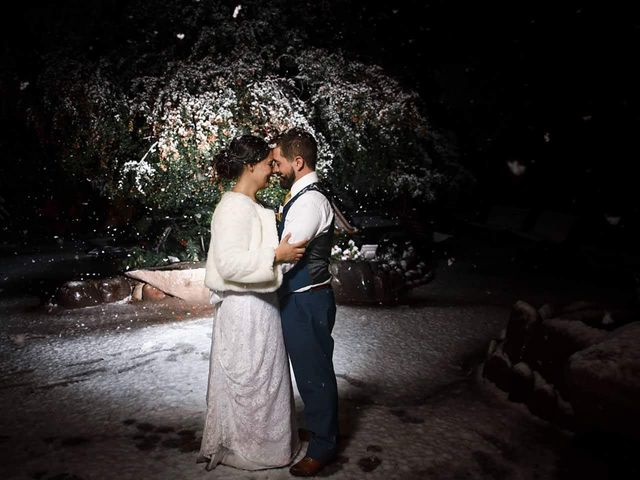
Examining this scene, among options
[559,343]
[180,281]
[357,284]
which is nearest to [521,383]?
[559,343]

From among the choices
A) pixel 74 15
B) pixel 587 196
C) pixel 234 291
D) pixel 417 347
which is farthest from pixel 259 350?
pixel 587 196

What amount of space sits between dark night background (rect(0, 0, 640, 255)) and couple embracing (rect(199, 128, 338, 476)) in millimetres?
5787

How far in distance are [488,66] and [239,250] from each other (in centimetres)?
1226

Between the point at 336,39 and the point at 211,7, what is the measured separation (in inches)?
86.6

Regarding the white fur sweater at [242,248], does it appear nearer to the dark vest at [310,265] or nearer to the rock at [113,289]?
the dark vest at [310,265]

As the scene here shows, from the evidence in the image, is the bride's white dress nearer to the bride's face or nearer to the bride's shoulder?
the bride's shoulder

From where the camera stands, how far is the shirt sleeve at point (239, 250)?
8.64 feet

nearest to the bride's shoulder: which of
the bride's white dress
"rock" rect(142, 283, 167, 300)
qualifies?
the bride's white dress

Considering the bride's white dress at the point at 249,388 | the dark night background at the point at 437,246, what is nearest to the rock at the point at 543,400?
the dark night background at the point at 437,246

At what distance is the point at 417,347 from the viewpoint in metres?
5.43

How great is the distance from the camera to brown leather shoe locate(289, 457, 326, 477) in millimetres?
2920

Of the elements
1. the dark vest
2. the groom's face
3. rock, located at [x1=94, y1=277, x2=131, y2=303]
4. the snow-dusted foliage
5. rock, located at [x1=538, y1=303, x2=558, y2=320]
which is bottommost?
rock, located at [x1=94, y1=277, x2=131, y2=303]

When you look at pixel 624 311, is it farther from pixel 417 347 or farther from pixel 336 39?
pixel 336 39

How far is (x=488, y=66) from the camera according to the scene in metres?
12.9
